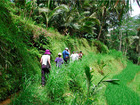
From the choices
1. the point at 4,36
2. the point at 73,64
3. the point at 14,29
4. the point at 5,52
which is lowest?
the point at 73,64

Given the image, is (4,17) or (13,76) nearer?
(13,76)

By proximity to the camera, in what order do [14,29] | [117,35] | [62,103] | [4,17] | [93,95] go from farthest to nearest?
[117,35] → [14,29] → [4,17] → [62,103] → [93,95]

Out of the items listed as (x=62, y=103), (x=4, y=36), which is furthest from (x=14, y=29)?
(x=62, y=103)

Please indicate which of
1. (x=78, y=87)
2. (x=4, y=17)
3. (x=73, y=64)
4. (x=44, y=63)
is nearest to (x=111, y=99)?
(x=78, y=87)

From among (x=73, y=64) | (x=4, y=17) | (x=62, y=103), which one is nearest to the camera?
(x=62, y=103)

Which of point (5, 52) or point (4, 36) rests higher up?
point (4, 36)

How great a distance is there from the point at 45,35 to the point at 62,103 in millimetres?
3868

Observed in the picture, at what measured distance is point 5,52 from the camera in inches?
114

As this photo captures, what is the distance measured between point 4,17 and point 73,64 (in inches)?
110

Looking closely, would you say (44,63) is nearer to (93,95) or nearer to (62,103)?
(62,103)

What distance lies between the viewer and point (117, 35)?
28188 millimetres

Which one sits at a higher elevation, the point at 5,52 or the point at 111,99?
the point at 5,52

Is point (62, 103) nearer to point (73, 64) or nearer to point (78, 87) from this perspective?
point (78, 87)

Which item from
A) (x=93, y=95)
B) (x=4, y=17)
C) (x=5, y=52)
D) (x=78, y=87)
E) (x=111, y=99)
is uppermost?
(x=4, y=17)
